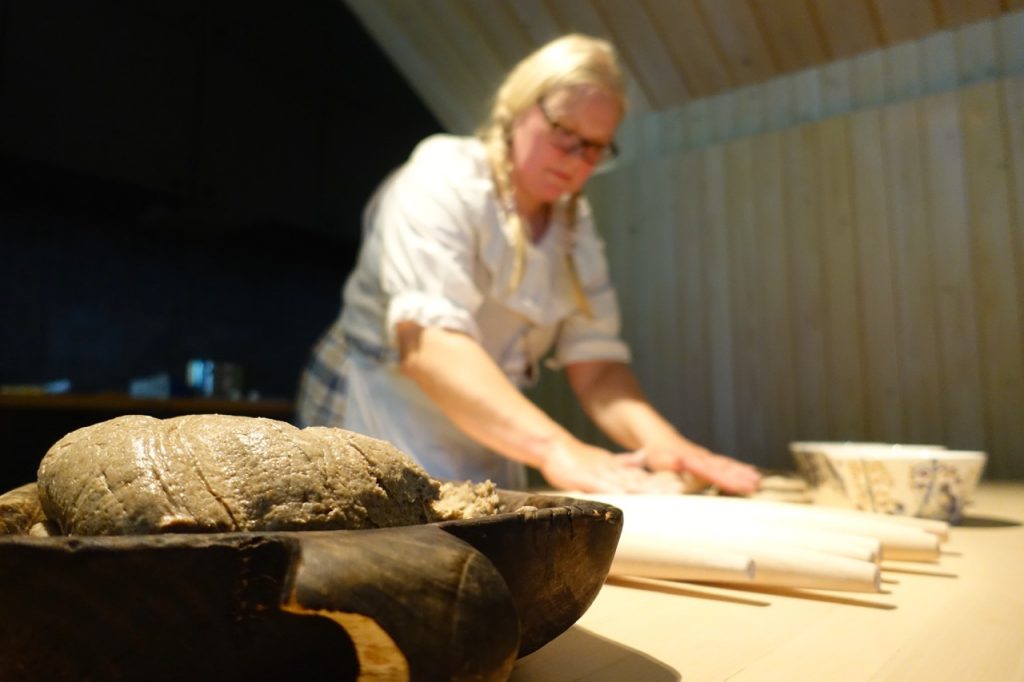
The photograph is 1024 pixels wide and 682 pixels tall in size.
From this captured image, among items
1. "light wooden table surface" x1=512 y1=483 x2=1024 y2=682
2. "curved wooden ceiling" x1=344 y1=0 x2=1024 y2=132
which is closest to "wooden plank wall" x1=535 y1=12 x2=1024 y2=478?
"curved wooden ceiling" x1=344 y1=0 x2=1024 y2=132

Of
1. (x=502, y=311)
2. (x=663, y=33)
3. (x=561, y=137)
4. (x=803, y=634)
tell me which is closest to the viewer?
(x=803, y=634)

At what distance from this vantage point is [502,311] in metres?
1.52

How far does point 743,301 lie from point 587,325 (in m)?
0.95

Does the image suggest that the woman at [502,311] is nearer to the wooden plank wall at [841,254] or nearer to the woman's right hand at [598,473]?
the woman's right hand at [598,473]

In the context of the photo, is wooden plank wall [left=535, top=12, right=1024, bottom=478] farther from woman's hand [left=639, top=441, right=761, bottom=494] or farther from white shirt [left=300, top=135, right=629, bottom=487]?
woman's hand [left=639, top=441, right=761, bottom=494]

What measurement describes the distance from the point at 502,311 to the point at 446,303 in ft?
0.92

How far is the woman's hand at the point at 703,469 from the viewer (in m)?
1.19

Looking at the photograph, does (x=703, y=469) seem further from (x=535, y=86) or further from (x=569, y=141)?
(x=535, y=86)

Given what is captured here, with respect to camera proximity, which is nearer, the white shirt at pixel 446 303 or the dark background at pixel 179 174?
the white shirt at pixel 446 303

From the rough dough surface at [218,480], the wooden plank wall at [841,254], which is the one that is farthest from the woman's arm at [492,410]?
the wooden plank wall at [841,254]

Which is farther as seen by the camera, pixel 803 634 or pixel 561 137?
pixel 561 137

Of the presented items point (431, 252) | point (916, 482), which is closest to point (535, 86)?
→ point (431, 252)

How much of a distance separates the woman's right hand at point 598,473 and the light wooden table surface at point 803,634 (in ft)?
1.23

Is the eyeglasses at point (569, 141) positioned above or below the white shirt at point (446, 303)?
above
